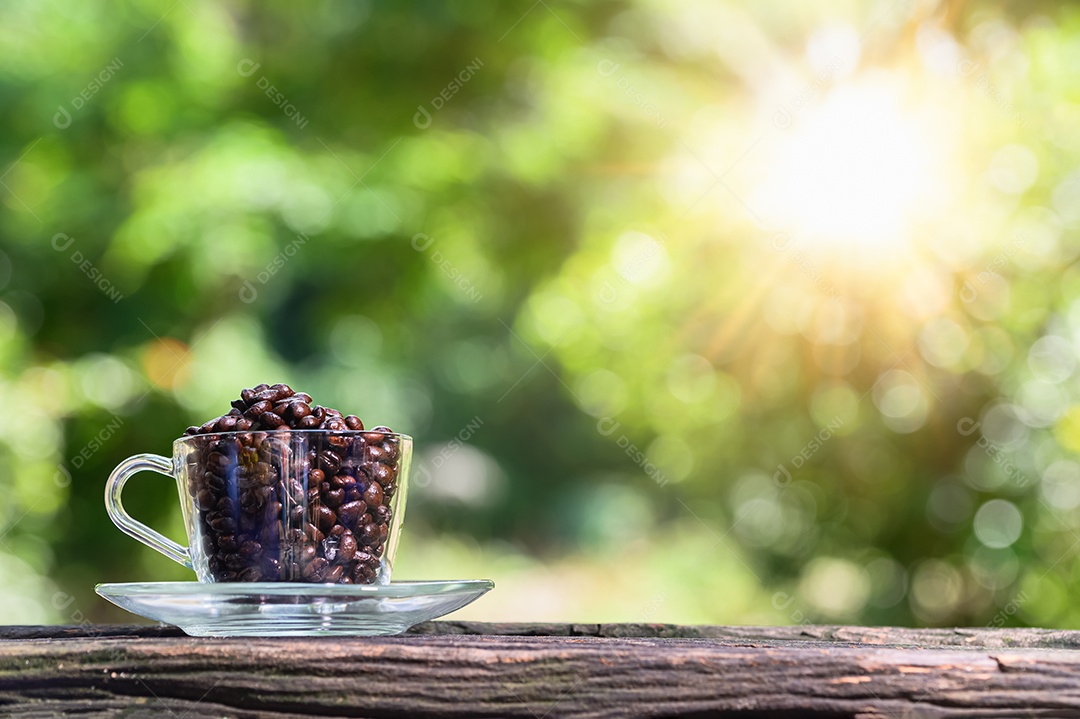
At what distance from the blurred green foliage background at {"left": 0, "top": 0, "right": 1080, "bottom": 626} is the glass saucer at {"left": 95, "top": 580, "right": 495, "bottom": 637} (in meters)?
2.07

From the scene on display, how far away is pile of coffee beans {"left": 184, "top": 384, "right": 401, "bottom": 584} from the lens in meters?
0.74

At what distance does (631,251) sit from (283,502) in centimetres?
258

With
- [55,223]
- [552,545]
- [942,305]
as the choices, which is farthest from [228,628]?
[552,545]

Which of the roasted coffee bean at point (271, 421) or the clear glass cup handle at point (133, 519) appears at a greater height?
the roasted coffee bean at point (271, 421)

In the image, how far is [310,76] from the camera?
3463 mm

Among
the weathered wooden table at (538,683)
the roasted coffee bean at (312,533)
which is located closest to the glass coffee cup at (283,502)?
the roasted coffee bean at (312,533)

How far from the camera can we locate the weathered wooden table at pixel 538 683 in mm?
555

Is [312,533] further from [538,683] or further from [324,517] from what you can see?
[538,683]

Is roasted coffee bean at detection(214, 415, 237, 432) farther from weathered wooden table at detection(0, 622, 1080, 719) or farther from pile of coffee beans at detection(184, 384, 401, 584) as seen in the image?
weathered wooden table at detection(0, 622, 1080, 719)

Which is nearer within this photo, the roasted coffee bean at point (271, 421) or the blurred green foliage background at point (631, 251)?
the roasted coffee bean at point (271, 421)

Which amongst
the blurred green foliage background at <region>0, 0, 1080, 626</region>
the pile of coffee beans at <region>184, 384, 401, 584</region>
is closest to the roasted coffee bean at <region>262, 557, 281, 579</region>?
the pile of coffee beans at <region>184, 384, 401, 584</region>

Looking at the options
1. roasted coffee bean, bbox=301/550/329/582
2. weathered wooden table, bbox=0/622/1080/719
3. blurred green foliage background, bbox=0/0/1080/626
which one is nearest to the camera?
weathered wooden table, bbox=0/622/1080/719

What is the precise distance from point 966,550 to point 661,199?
1.46m

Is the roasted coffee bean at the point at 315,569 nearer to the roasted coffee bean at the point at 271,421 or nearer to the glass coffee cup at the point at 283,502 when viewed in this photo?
the glass coffee cup at the point at 283,502
